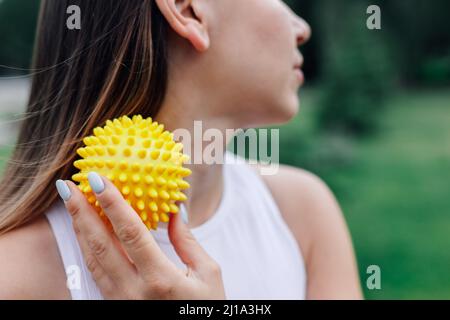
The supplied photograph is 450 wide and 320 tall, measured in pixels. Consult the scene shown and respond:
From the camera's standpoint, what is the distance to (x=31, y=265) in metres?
1.21

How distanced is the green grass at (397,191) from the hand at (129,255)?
2387mm

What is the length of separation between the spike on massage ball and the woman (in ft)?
0.09

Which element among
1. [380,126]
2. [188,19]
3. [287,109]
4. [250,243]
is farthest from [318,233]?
[380,126]

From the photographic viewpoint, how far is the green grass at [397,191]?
3697 mm

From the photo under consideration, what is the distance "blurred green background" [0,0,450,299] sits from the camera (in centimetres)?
386

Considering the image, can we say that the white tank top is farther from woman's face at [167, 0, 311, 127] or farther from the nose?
the nose

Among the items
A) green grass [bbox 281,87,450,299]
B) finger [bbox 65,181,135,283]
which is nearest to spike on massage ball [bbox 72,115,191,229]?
finger [bbox 65,181,135,283]

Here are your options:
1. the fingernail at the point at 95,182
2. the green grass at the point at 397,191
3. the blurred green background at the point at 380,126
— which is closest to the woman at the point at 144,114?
the fingernail at the point at 95,182

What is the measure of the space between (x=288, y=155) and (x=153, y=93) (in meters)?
4.32

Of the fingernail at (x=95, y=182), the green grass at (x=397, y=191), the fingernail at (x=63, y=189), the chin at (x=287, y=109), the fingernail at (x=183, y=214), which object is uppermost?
the chin at (x=287, y=109)

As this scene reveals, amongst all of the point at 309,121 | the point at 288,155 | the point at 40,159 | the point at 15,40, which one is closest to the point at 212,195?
the point at 40,159

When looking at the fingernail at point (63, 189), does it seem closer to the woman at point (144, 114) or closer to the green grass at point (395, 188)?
the woman at point (144, 114)

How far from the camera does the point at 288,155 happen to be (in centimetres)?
560
